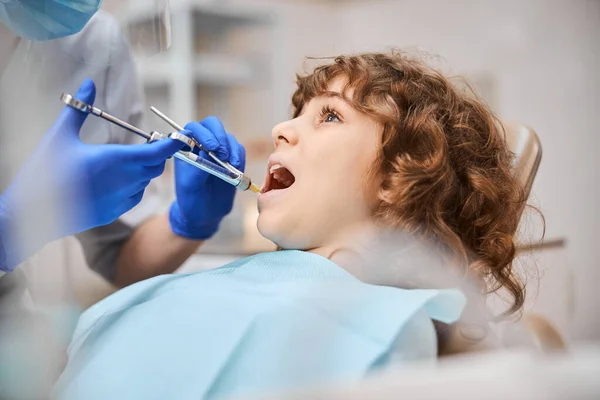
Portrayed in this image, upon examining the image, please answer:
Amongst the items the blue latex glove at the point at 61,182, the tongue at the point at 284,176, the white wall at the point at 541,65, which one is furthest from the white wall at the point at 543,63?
the blue latex glove at the point at 61,182

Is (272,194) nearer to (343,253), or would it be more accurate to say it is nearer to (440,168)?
(343,253)

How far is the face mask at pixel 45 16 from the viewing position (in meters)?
0.83

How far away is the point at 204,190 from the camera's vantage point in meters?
1.06

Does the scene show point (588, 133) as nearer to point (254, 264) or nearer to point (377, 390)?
point (254, 264)

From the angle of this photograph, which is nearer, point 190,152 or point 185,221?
point 190,152

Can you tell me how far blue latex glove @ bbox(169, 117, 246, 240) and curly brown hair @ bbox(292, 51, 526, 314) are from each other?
0.20m

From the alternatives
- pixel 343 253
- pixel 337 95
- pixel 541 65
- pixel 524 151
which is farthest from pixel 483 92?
pixel 343 253

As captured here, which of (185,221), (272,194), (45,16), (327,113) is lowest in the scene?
(185,221)

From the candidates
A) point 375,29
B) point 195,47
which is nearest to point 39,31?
point 375,29

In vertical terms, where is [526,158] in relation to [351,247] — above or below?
above

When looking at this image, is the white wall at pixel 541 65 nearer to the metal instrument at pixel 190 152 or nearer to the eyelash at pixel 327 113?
the eyelash at pixel 327 113

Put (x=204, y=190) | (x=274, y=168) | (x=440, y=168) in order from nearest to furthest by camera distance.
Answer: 1. (x=440, y=168)
2. (x=274, y=168)
3. (x=204, y=190)

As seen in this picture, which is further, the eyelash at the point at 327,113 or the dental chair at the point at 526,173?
the eyelash at the point at 327,113

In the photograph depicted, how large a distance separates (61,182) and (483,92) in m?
0.84
